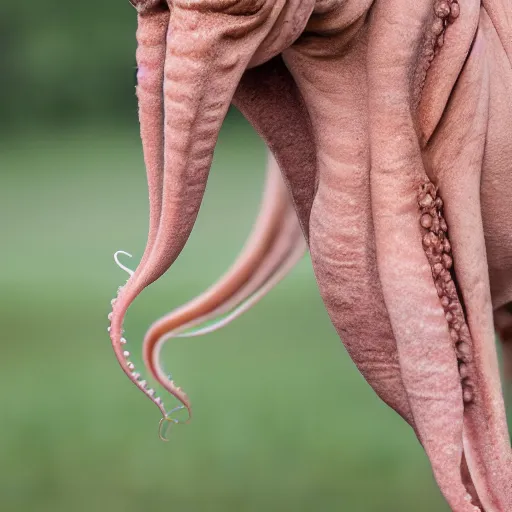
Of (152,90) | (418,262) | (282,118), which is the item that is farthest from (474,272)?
(152,90)

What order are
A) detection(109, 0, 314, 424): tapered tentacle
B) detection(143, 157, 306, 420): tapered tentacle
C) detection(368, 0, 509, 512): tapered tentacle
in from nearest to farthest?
detection(109, 0, 314, 424): tapered tentacle < detection(368, 0, 509, 512): tapered tentacle < detection(143, 157, 306, 420): tapered tentacle

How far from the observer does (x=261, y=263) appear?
127 cm

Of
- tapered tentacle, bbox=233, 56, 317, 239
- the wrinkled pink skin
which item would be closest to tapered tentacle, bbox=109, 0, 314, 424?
the wrinkled pink skin

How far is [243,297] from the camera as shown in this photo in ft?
4.17

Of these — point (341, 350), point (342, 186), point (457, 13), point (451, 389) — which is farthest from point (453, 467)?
point (341, 350)

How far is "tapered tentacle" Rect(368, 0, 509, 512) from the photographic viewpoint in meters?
1.06

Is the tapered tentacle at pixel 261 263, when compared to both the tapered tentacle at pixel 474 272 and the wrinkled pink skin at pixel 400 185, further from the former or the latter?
the tapered tentacle at pixel 474 272

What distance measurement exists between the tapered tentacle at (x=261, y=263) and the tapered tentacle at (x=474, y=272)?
201mm

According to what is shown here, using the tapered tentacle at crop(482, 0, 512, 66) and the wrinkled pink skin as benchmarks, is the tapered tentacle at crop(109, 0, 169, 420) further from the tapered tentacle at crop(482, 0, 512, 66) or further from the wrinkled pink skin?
the tapered tentacle at crop(482, 0, 512, 66)

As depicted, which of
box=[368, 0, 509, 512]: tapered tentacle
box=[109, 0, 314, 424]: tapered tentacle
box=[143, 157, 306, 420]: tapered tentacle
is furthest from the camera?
box=[143, 157, 306, 420]: tapered tentacle

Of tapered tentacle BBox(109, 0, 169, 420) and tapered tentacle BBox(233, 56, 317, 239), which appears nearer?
tapered tentacle BBox(109, 0, 169, 420)

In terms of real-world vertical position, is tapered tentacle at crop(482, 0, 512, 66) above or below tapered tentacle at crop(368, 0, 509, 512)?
above

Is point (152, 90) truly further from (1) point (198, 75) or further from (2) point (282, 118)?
(2) point (282, 118)

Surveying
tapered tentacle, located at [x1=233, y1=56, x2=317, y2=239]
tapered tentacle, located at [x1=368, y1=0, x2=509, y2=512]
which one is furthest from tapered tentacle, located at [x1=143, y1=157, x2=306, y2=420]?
tapered tentacle, located at [x1=368, y1=0, x2=509, y2=512]
